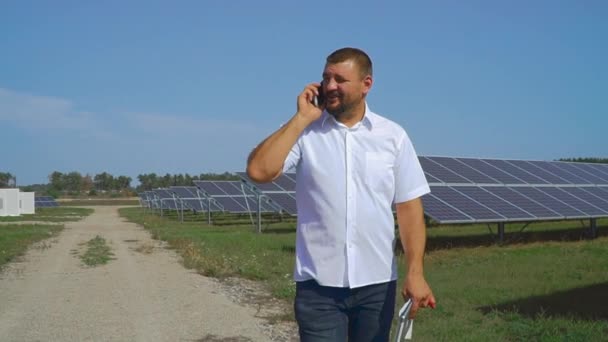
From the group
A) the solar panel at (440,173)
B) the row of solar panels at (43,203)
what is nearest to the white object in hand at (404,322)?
the solar panel at (440,173)

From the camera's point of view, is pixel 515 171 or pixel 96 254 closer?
pixel 96 254

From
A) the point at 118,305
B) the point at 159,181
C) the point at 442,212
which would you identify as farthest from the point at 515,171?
the point at 159,181

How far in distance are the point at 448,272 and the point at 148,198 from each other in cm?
4532

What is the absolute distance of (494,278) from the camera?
9.18 metres

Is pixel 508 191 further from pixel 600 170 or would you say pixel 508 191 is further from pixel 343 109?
pixel 343 109

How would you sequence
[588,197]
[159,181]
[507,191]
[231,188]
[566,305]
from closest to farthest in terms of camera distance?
[566,305] → [507,191] → [588,197] → [231,188] → [159,181]

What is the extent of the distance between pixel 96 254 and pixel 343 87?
12.0m

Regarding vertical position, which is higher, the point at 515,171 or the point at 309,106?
the point at 515,171

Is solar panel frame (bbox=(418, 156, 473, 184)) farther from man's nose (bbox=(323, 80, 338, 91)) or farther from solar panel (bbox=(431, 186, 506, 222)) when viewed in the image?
man's nose (bbox=(323, 80, 338, 91))

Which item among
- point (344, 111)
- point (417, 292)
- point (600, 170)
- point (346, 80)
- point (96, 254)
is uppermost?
point (600, 170)

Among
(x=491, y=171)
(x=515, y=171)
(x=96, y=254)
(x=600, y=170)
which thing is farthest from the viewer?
(x=600, y=170)

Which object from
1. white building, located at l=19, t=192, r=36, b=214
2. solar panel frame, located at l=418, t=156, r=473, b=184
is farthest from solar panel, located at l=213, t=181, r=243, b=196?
white building, located at l=19, t=192, r=36, b=214

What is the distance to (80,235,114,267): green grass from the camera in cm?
1229

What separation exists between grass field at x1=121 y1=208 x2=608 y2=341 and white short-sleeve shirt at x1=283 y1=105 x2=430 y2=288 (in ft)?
10.7
